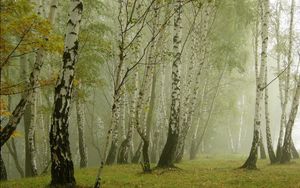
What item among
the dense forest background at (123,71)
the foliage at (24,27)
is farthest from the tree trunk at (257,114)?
the foliage at (24,27)

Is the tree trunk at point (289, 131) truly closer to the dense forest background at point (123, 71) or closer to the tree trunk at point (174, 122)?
the dense forest background at point (123, 71)

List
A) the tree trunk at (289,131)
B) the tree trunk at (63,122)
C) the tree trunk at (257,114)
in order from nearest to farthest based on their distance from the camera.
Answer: the tree trunk at (63,122)
the tree trunk at (257,114)
the tree trunk at (289,131)

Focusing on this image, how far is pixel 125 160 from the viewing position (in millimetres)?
23000

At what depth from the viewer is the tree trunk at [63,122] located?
11234 mm

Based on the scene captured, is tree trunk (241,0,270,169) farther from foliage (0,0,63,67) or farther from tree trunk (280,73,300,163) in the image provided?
foliage (0,0,63,67)

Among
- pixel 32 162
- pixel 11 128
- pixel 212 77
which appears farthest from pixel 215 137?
pixel 11 128

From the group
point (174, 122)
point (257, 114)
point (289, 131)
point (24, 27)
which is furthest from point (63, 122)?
point (289, 131)

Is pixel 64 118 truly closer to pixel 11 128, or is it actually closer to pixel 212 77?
pixel 11 128

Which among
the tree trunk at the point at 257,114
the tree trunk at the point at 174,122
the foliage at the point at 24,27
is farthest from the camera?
the tree trunk at the point at 257,114

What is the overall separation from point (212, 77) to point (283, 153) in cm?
2176

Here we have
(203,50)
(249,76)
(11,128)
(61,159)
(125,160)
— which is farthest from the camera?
(249,76)

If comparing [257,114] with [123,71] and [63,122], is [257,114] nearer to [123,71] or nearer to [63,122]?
[123,71]

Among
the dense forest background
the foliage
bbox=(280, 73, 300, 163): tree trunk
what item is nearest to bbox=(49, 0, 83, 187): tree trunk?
the dense forest background

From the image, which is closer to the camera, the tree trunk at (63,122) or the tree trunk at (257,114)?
the tree trunk at (63,122)
